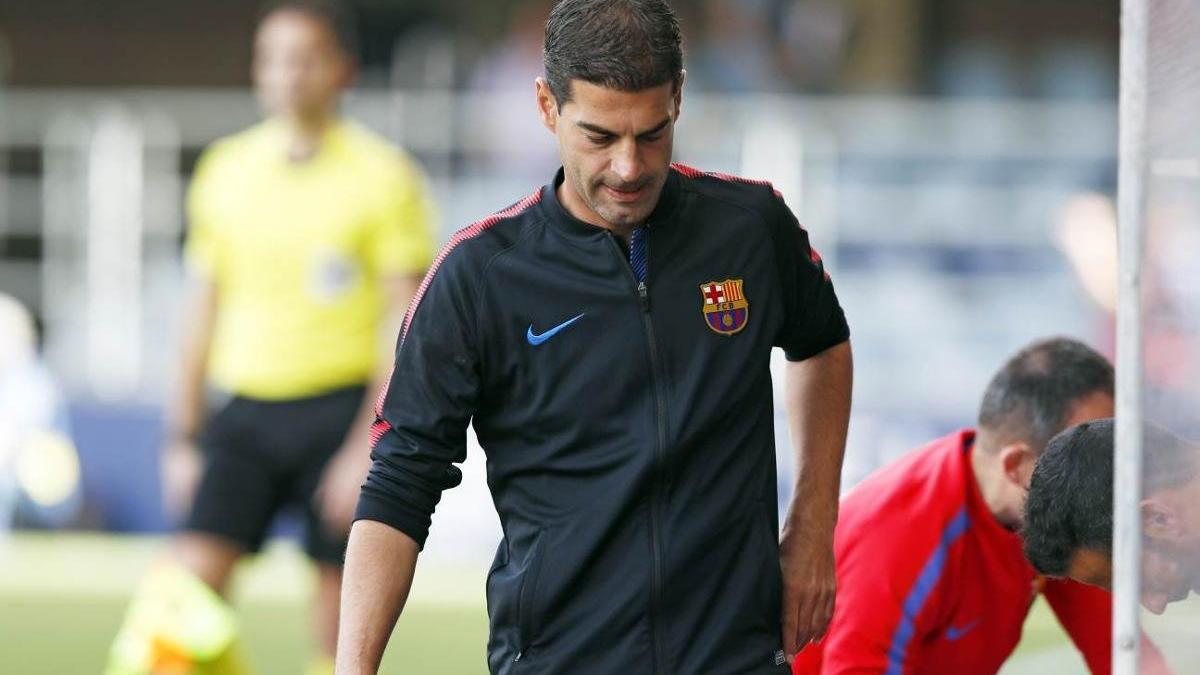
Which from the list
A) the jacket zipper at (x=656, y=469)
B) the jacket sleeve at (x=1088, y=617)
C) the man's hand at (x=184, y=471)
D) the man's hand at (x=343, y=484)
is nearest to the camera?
the jacket zipper at (x=656, y=469)

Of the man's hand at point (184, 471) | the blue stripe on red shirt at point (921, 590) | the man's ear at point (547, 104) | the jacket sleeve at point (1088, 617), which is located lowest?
the man's hand at point (184, 471)

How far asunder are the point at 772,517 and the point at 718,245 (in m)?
0.49

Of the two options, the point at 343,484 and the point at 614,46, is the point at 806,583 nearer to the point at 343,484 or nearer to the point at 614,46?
the point at 614,46

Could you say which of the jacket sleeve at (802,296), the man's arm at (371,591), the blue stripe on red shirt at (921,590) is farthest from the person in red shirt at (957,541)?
the man's arm at (371,591)

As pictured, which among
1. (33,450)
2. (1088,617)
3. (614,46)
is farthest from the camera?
(33,450)

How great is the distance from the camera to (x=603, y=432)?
3494 millimetres

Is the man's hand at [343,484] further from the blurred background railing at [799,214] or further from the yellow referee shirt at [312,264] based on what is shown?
the blurred background railing at [799,214]

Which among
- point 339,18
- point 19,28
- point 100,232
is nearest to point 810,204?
point 100,232

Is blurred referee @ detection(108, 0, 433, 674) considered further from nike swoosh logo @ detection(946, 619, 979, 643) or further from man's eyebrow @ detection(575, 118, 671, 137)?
man's eyebrow @ detection(575, 118, 671, 137)

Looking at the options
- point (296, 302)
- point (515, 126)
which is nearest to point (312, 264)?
point (296, 302)

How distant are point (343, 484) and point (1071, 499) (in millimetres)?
3642

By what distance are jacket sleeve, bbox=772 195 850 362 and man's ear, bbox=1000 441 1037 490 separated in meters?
0.67

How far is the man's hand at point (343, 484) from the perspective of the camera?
22.4 feet

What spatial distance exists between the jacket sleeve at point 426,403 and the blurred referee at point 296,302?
3286 mm
